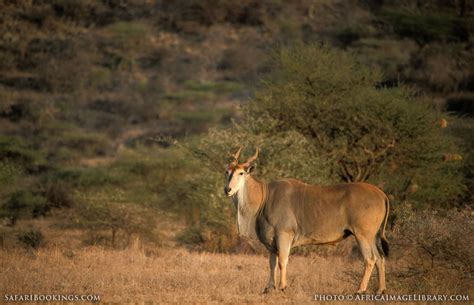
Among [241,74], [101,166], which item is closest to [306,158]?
[101,166]

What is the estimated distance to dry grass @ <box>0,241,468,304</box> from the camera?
11.0 meters

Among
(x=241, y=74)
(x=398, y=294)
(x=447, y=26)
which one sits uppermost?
(x=398, y=294)

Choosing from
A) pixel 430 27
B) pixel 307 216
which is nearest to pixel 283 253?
pixel 307 216

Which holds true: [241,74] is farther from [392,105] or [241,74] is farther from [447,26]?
[392,105]

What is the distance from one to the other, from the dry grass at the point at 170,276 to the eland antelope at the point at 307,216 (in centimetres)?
68

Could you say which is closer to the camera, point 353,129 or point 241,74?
point 353,129

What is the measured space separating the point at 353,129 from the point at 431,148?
204 centimetres

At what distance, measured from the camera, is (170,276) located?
1312 cm

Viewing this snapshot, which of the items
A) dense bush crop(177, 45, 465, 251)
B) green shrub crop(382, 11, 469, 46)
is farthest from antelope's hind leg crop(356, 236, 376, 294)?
green shrub crop(382, 11, 469, 46)

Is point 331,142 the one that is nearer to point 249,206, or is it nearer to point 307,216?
point 249,206

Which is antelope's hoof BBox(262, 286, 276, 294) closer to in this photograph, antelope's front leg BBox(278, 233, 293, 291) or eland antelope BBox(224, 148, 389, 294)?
eland antelope BBox(224, 148, 389, 294)

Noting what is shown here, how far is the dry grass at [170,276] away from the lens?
1102cm

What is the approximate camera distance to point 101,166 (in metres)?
29.6

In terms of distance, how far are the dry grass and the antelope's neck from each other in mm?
854
